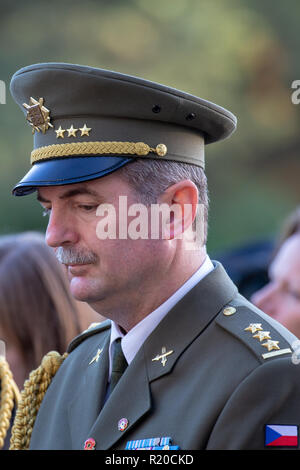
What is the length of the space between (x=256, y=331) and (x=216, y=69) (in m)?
7.77

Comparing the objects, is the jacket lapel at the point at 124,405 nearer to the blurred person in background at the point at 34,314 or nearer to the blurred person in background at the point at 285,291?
the blurred person in background at the point at 34,314

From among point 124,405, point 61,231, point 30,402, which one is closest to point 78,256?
point 61,231

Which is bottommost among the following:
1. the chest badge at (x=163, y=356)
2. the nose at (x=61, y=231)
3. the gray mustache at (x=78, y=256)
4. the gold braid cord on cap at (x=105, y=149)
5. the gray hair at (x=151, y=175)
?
the chest badge at (x=163, y=356)

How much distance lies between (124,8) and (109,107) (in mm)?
8642

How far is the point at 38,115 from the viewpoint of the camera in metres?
2.53

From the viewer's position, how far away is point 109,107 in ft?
7.89

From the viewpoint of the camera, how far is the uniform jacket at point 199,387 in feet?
6.77

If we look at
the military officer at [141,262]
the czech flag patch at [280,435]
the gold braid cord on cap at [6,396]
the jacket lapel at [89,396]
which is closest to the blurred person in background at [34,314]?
the gold braid cord on cap at [6,396]

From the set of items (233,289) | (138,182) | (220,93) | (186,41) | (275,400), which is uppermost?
(186,41)

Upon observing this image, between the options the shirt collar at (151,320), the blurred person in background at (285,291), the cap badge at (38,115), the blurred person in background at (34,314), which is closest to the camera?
the shirt collar at (151,320)

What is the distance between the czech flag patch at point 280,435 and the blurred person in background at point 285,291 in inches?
82.4

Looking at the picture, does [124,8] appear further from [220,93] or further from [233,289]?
[233,289]

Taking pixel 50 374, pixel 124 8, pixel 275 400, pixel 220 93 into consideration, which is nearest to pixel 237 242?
pixel 220 93

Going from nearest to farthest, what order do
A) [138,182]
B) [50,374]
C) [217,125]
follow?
[138,182] < [217,125] < [50,374]
